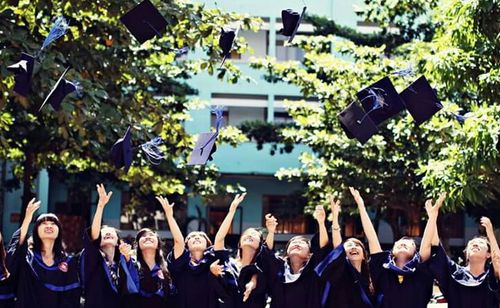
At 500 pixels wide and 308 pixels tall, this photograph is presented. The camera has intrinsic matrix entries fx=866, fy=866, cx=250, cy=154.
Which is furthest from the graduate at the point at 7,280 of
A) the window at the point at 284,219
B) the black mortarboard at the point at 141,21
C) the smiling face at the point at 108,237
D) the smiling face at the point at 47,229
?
the window at the point at 284,219

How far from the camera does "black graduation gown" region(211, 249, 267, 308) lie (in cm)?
609

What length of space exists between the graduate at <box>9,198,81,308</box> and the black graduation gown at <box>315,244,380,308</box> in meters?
1.74

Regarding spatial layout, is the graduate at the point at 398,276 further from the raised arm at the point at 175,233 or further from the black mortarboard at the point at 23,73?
the black mortarboard at the point at 23,73

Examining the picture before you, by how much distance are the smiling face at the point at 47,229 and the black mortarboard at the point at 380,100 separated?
2.59 meters

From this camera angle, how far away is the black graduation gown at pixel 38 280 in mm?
5914

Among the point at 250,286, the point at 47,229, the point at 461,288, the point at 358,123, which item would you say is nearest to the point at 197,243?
the point at 250,286

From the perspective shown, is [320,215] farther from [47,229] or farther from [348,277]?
[47,229]

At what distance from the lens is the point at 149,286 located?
19.9 feet

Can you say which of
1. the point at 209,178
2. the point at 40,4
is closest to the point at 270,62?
the point at 209,178

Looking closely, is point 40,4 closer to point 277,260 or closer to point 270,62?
point 277,260

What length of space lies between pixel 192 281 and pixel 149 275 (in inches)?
12.8

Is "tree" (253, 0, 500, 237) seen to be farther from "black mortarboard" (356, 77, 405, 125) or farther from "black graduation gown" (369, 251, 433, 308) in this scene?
"black graduation gown" (369, 251, 433, 308)

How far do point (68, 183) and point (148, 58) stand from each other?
31.7ft

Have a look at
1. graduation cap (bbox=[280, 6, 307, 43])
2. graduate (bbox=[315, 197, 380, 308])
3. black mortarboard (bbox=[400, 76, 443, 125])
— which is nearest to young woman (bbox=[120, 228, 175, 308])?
graduate (bbox=[315, 197, 380, 308])
